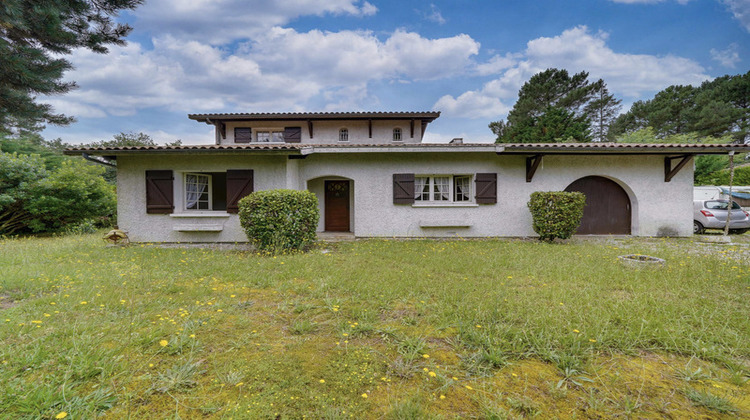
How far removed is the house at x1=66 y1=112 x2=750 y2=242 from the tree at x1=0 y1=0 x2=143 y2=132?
204 cm

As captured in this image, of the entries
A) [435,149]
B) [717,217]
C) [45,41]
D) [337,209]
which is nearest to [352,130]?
[337,209]

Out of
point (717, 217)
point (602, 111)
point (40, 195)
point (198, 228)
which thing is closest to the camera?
point (198, 228)

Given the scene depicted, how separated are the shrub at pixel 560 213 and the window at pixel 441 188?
81.8 inches

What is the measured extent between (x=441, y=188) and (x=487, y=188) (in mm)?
1360

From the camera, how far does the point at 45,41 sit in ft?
15.9

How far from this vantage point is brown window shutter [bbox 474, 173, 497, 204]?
807 centimetres

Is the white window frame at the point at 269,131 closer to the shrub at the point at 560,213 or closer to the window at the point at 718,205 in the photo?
the shrub at the point at 560,213

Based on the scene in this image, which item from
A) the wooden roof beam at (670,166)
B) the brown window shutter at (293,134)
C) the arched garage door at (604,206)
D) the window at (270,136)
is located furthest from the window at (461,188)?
the window at (270,136)

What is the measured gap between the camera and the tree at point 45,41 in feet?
14.4

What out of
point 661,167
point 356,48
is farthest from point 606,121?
point 356,48

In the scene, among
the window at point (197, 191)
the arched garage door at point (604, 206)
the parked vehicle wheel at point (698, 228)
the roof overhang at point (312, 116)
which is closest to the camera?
the window at point (197, 191)

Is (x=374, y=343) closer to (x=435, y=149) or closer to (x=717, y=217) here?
(x=435, y=149)

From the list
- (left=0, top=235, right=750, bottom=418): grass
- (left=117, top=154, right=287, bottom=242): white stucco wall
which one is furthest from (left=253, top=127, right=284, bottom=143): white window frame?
(left=0, top=235, right=750, bottom=418): grass

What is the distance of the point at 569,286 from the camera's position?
3.63 meters
